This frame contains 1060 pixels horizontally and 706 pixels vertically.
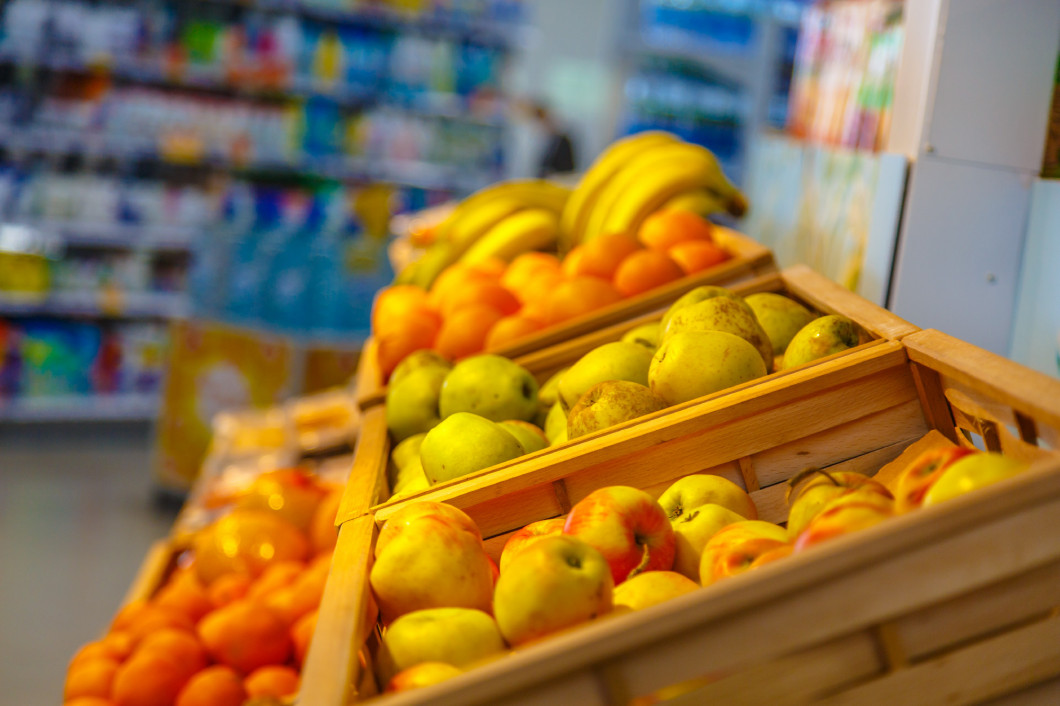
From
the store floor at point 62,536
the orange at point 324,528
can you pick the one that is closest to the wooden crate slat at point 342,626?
the orange at point 324,528

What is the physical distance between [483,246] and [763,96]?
182 inches

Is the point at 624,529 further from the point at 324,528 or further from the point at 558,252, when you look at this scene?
the point at 558,252

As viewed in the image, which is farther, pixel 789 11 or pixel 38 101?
pixel 789 11

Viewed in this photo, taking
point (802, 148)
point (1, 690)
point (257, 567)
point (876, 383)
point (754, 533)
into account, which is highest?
point (802, 148)

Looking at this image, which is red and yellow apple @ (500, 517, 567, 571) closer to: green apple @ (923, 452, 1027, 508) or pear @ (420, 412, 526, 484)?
pear @ (420, 412, 526, 484)

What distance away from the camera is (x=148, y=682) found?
4.72 ft

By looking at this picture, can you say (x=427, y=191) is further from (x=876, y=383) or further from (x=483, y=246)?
(x=876, y=383)

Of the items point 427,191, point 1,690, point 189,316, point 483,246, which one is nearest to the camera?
point 483,246

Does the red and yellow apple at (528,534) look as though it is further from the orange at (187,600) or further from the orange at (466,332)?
the orange at (187,600)

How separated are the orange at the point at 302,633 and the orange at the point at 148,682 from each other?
0.18 metres

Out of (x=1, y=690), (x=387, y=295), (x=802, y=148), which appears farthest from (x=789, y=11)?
(x=1, y=690)

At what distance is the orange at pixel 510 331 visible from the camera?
155 centimetres

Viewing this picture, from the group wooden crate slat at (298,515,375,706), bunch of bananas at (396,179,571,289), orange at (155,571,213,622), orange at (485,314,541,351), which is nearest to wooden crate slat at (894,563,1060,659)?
wooden crate slat at (298,515,375,706)

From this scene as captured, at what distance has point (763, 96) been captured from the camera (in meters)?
6.27
